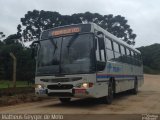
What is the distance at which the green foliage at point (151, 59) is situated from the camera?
67.6 metres

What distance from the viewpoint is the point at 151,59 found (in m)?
73.1

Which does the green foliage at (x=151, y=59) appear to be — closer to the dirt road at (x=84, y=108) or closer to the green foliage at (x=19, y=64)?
the green foliage at (x=19, y=64)

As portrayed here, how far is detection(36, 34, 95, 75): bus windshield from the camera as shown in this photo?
45.0ft

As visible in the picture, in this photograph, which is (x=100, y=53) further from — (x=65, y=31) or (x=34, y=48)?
(x=34, y=48)

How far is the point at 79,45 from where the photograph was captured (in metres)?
14.1

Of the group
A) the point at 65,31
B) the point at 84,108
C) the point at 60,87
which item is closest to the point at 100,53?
Answer: the point at 65,31

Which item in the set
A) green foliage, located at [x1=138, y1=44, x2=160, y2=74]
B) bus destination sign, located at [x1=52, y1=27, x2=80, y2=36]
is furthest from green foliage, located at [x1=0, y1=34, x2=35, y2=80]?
green foliage, located at [x1=138, y1=44, x2=160, y2=74]

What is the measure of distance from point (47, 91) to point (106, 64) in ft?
9.11

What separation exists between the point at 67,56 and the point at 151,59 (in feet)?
199

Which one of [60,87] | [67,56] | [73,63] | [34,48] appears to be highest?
[34,48]

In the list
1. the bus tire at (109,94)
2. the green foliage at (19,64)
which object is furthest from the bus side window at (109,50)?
the green foliage at (19,64)

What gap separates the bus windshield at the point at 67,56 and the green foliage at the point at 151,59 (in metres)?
52.8

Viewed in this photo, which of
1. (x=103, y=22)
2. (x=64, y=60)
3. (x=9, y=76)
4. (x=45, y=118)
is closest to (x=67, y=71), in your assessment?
(x=64, y=60)

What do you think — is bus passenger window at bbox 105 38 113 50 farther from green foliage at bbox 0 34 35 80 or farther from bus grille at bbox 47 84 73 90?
green foliage at bbox 0 34 35 80
